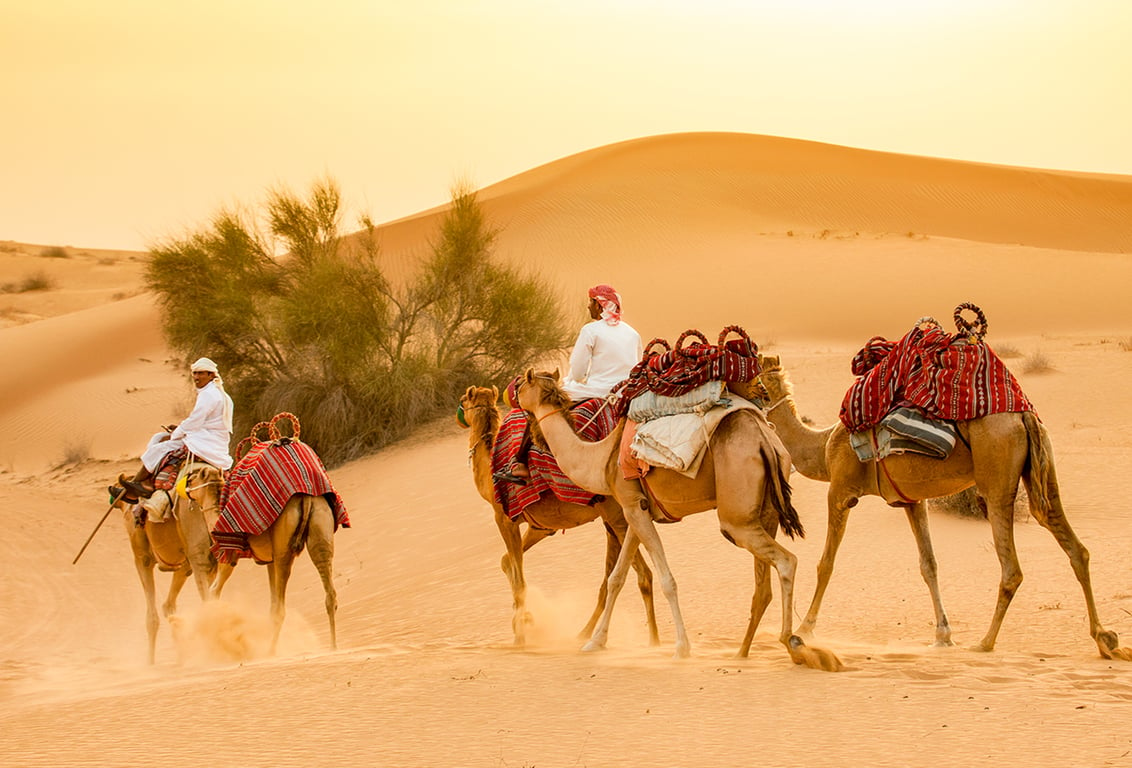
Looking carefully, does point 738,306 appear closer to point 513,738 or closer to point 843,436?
point 843,436

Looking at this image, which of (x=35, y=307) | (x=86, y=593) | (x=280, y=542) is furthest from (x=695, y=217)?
(x=280, y=542)

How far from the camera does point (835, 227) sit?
67.2 metres

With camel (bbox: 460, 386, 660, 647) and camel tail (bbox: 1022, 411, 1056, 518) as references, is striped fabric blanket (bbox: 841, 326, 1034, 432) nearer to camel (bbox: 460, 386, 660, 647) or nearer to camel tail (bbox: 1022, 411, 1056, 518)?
camel tail (bbox: 1022, 411, 1056, 518)

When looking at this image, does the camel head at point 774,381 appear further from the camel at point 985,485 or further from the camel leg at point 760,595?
the camel leg at point 760,595

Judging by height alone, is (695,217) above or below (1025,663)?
above

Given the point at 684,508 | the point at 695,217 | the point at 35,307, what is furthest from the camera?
the point at 35,307

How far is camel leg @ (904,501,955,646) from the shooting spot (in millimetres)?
9123

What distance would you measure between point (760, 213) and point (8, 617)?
180ft

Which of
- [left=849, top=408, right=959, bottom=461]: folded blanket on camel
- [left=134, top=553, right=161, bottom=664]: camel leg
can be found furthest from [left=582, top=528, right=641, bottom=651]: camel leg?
[left=134, top=553, right=161, bottom=664]: camel leg

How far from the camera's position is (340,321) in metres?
26.0

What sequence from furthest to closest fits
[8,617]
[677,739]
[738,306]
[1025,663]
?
[738,306]
[8,617]
[1025,663]
[677,739]

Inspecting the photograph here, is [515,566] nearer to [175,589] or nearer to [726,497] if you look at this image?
[726,497]

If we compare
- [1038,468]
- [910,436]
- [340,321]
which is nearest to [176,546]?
[910,436]

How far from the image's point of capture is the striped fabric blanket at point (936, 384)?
8430 millimetres
